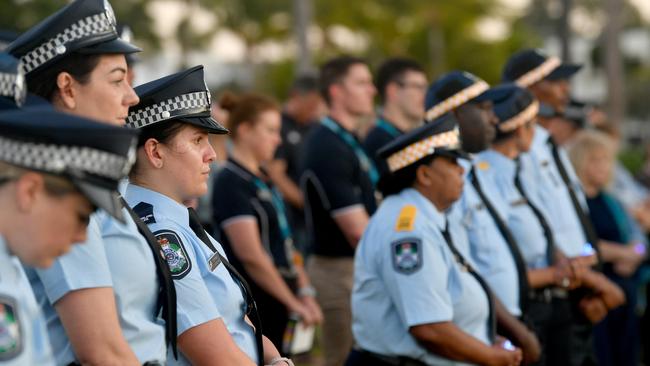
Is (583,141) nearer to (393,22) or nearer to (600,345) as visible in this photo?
(600,345)

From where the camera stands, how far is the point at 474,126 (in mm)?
5984

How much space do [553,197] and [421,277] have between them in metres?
2.28

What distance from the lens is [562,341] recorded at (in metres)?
6.48

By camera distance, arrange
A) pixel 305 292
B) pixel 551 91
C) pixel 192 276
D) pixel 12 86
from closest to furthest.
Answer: pixel 12 86, pixel 192 276, pixel 305 292, pixel 551 91

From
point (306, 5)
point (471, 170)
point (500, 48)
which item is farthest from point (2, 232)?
point (500, 48)

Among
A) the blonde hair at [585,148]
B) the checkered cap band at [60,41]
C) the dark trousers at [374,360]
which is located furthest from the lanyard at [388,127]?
the checkered cap band at [60,41]

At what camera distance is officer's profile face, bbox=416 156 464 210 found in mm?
4891

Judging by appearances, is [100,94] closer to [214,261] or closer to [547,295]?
[214,261]

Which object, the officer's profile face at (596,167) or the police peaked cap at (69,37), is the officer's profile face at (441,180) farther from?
the officer's profile face at (596,167)

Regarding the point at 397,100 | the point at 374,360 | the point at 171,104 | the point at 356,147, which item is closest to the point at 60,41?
the point at 171,104

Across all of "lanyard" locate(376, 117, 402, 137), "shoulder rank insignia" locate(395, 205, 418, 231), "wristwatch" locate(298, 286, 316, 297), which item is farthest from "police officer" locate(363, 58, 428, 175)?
"shoulder rank insignia" locate(395, 205, 418, 231)

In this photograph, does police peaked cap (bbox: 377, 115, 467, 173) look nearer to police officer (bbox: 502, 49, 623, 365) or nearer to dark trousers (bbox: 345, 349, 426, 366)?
dark trousers (bbox: 345, 349, 426, 366)

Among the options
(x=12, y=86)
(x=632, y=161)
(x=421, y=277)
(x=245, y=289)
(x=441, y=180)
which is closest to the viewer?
(x=12, y=86)

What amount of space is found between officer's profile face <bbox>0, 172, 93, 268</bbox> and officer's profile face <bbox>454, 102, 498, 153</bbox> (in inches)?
148
